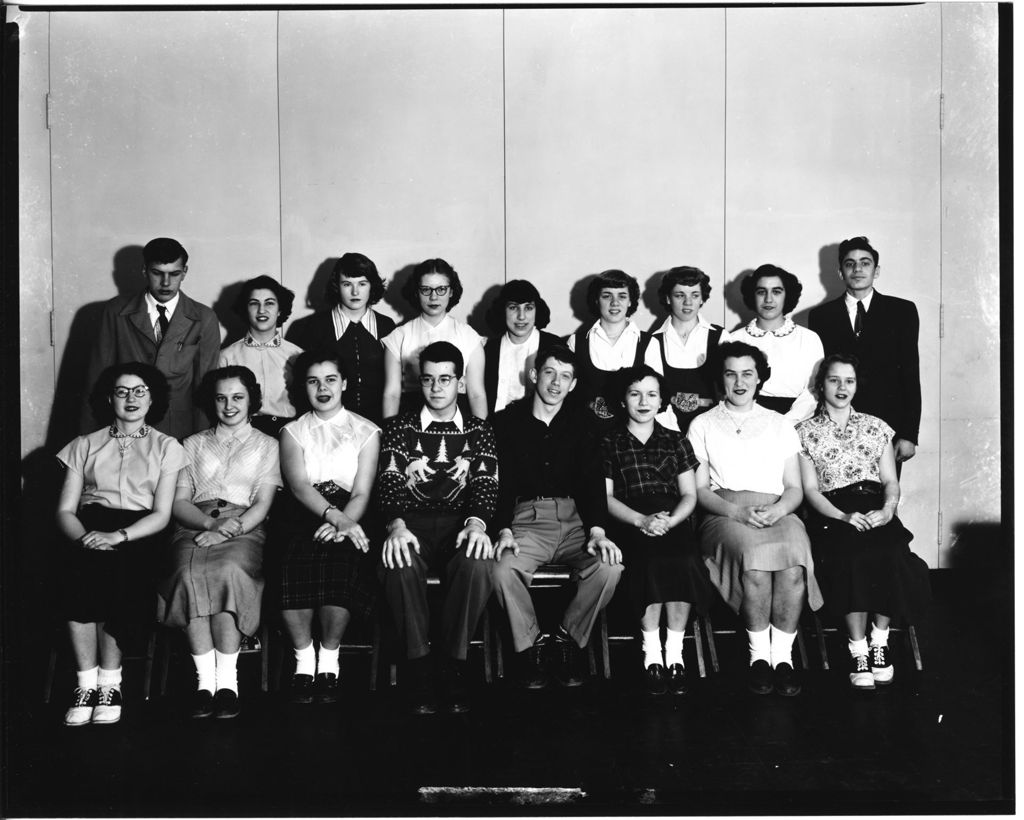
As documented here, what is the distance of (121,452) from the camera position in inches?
149

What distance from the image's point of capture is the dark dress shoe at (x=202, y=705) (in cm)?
339

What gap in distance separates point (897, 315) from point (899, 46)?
4.82 ft

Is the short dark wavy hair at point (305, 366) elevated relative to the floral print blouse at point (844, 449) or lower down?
elevated

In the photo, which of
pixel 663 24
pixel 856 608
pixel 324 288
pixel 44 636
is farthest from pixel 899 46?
pixel 44 636

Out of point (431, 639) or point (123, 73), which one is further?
point (123, 73)

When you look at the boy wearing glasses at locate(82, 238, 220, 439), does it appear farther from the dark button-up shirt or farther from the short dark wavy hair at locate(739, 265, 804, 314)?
the short dark wavy hair at locate(739, 265, 804, 314)

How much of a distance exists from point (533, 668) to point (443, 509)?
2.42ft

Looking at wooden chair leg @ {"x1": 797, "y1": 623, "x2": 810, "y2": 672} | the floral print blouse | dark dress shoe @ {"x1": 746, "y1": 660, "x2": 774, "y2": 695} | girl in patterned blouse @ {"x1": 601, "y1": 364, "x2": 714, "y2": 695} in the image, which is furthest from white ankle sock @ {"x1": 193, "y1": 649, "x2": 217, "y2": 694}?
the floral print blouse

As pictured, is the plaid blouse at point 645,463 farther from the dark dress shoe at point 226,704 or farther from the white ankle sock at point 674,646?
the dark dress shoe at point 226,704

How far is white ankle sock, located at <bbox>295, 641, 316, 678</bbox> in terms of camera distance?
11.8 ft

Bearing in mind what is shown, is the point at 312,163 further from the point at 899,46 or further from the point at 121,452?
the point at 899,46

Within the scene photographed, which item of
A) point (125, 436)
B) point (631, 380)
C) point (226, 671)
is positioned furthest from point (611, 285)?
point (226, 671)

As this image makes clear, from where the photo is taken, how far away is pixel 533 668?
145 inches

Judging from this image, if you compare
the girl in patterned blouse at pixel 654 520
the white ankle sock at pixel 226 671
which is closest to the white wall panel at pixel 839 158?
the girl in patterned blouse at pixel 654 520
